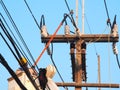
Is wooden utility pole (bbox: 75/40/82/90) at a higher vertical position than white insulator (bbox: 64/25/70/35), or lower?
lower

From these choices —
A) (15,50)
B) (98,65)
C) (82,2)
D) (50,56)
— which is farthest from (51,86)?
(98,65)

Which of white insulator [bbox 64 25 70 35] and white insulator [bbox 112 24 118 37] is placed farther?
white insulator [bbox 112 24 118 37]

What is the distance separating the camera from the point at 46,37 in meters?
14.1

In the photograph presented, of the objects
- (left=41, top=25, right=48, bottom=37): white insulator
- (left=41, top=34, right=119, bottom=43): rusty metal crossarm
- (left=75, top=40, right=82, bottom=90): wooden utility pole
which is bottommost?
(left=75, top=40, right=82, bottom=90): wooden utility pole

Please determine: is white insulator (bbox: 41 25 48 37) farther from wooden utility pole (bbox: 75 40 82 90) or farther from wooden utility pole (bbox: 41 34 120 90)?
wooden utility pole (bbox: 75 40 82 90)

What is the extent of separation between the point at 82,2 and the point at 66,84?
3393 mm

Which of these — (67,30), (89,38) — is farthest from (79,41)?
(67,30)

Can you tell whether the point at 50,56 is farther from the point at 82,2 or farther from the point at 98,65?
the point at 98,65

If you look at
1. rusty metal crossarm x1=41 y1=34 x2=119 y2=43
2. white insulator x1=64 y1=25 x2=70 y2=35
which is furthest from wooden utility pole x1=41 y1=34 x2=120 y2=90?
white insulator x1=64 y1=25 x2=70 y2=35

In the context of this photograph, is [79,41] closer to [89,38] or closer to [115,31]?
[89,38]

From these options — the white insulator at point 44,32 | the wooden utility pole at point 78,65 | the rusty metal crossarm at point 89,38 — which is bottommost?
the wooden utility pole at point 78,65

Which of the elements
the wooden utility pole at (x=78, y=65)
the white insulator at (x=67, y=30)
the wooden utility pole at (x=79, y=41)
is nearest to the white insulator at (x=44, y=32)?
the wooden utility pole at (x=79, y=41)

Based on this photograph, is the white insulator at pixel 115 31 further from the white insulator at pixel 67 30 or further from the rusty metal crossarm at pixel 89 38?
the white insulator at pixel 67 30

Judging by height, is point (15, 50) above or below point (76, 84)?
above
